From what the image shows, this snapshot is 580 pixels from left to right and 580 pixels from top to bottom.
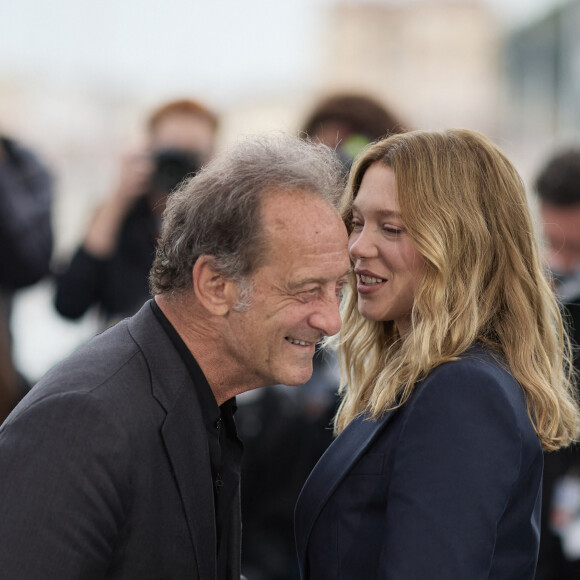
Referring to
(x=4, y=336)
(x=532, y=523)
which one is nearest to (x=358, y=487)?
(x=532, y=523)

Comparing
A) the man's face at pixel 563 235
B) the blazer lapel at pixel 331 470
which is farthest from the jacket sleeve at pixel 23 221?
the man's face at pixel 563 235

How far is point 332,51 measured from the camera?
44.8 meters

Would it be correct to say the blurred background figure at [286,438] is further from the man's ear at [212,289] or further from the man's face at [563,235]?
the man's ear at [212,289]

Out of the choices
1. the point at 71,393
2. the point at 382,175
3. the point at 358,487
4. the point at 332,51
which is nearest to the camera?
the point at 71,393

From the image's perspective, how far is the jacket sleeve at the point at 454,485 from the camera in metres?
1.65

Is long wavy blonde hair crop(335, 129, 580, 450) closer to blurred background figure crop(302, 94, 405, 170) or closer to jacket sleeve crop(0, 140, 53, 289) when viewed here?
blurred background figure crop(302, 94, 405, 170)

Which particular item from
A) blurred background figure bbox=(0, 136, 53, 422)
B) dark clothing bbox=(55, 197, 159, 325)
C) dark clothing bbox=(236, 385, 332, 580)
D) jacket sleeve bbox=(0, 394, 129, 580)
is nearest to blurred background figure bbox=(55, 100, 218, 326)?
dark clothing bbox=(55, 197, 159, 325)

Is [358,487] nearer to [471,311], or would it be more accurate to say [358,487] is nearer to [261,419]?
[471,311]

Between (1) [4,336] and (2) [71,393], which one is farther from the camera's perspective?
(1) [4,336]

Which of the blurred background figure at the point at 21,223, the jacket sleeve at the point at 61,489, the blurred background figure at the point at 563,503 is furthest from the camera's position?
the blurred background figure at the point at 21,223

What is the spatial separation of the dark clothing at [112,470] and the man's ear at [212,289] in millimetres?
114

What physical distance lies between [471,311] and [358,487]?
0.45m

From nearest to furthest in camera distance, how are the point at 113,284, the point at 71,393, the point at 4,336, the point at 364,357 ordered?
1. the point at 71,393
2. the point at 364,357
3. the point at 4,336
4. the point at 113,284

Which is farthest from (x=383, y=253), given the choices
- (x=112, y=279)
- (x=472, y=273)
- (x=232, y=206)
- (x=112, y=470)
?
(x=112, y=279)
